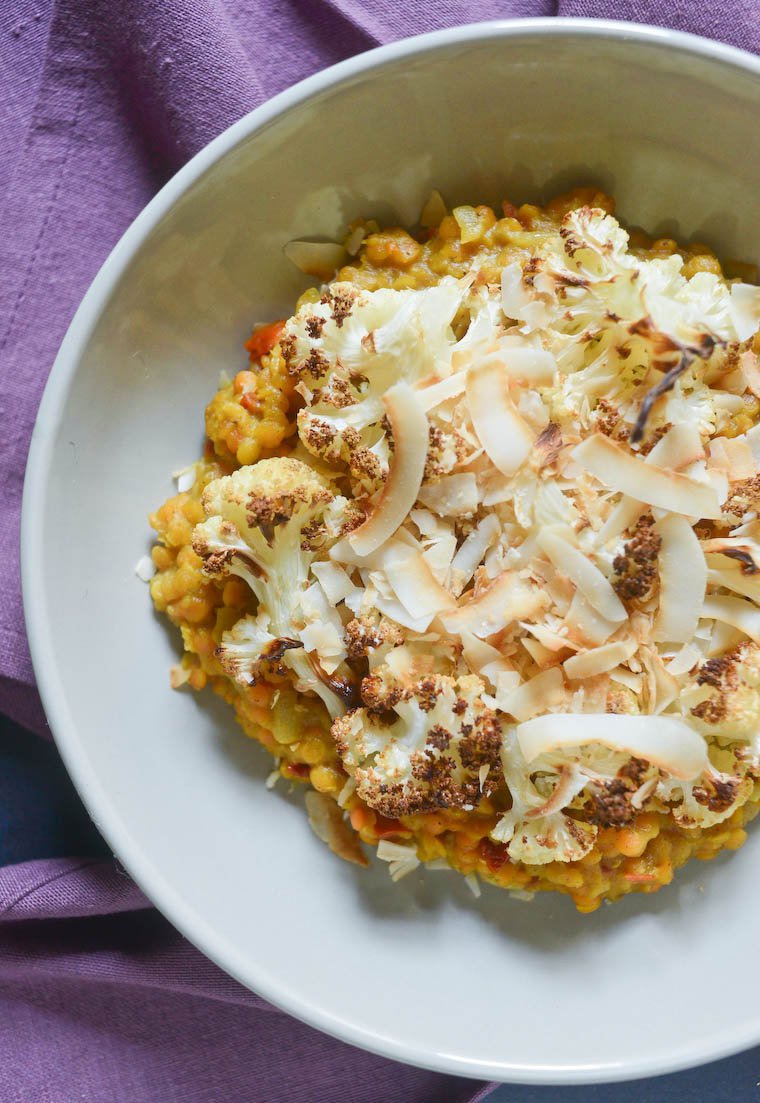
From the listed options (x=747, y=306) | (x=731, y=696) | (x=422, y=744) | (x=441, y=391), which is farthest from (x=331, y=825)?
(x=747, y=306)

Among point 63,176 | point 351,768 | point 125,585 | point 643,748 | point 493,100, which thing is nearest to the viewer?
point 643,748

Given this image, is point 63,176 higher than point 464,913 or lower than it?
higher

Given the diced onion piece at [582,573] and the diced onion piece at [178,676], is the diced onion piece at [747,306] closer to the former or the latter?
the diced onion piece at [582,573]

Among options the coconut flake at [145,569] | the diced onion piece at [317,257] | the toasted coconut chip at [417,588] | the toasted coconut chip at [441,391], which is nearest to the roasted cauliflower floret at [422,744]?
the toasted coconut chip at [417,588]

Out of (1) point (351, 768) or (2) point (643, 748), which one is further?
(1) point (351, 768)

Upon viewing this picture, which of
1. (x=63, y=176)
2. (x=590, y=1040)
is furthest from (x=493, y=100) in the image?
(x=590, y=1040)

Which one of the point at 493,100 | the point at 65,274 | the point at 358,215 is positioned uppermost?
the point at 493,100

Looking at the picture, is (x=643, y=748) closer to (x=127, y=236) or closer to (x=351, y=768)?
(x=351, y=768)
